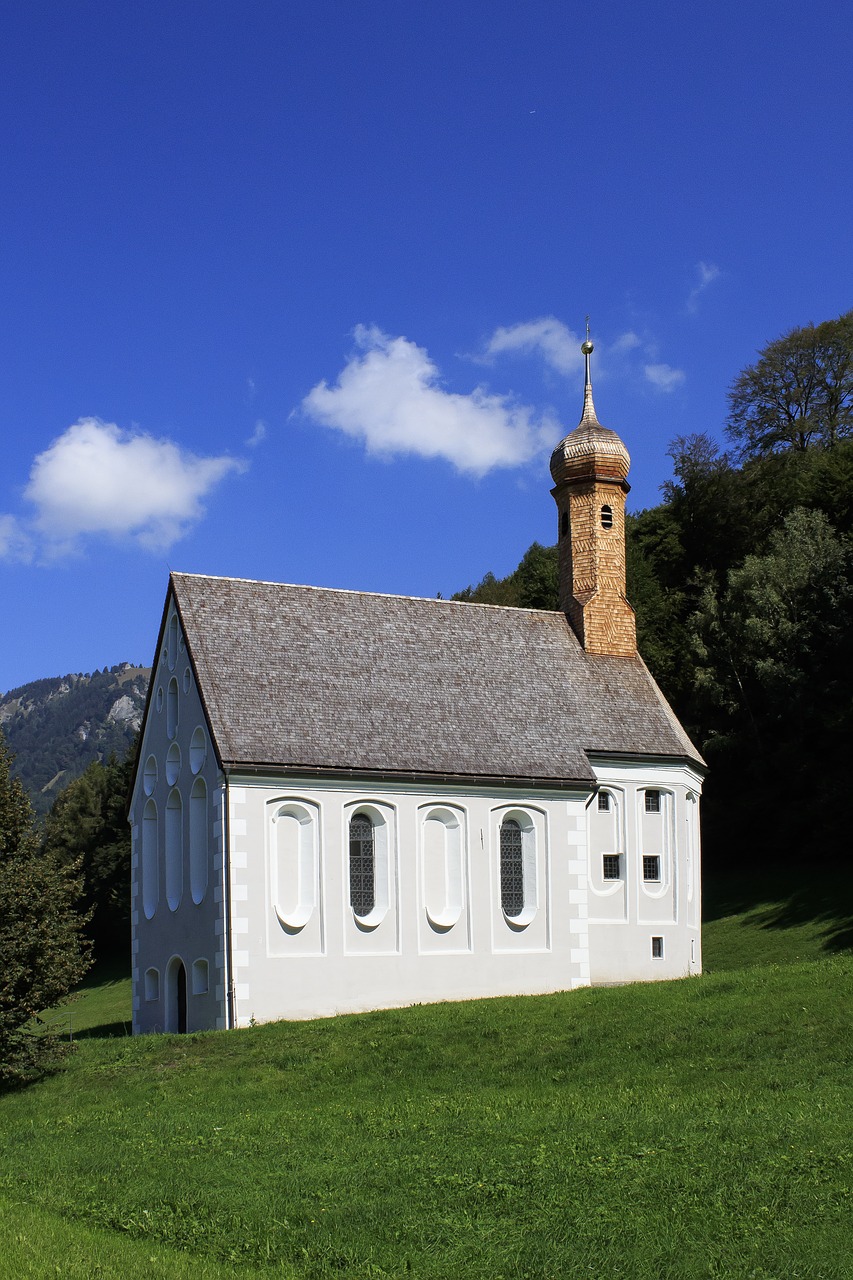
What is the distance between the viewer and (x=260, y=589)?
122 ft

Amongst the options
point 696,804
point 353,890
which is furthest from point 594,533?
point 353,890

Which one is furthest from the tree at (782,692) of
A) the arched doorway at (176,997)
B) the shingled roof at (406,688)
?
the arched doorway at (176,997)

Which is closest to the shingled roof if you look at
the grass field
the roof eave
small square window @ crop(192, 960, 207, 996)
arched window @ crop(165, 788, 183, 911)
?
the roof eave

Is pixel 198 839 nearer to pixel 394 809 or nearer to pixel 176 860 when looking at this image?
pixel 176 860

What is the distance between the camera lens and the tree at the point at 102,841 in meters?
78.6

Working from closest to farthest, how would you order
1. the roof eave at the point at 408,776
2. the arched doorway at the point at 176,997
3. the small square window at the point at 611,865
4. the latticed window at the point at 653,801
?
the roof eave at the point at 408,776 < the arched doorway at the point at 176,997 < the small square window at the point at 611,865 < the latticed window at the point at 653,801

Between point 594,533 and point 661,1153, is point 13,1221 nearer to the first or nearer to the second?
point 661,1153

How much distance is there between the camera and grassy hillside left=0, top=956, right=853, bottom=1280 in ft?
42.9

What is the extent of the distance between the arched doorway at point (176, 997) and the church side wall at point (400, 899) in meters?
3.75

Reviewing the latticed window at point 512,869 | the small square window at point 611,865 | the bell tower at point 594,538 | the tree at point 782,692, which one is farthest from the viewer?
the tree at point 782,692

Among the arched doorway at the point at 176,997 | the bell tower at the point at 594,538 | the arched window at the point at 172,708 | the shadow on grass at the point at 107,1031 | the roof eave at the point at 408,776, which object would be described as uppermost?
the bell tower at the point at 594,538

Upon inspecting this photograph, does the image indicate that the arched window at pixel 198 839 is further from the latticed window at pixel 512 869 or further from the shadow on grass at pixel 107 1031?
the latticed window at pixel 512 869

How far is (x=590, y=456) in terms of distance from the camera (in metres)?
41.9

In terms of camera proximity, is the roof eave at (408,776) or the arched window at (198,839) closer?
the roof eave at (408,776)
